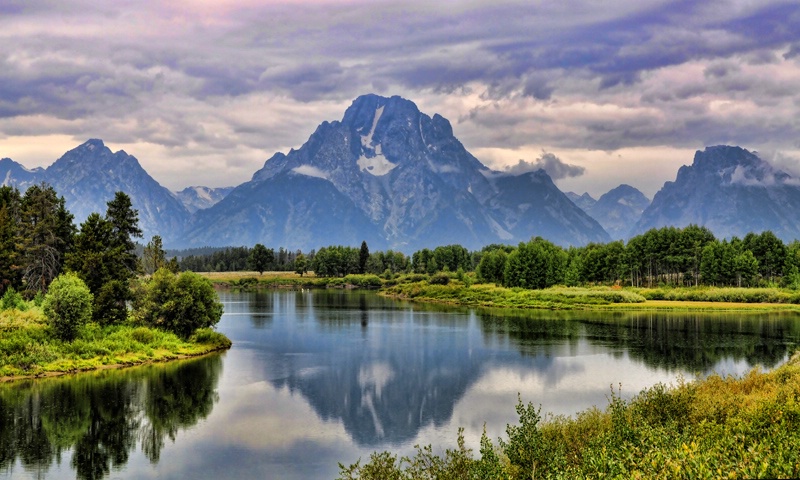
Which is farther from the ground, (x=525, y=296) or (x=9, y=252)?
(x=9, y=252)

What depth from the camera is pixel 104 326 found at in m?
68.8

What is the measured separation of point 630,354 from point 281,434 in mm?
43912

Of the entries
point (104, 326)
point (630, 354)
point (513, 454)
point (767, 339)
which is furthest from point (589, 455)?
point (767, 339)

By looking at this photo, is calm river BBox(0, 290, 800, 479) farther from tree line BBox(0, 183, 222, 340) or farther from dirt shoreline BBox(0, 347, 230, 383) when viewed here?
tree line BBox(0, 183, 222, 340)

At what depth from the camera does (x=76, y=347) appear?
2377 inches

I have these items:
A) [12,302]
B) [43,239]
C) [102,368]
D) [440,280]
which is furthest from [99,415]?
[440,280]

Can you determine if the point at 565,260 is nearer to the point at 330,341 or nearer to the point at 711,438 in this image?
the point at 330,341

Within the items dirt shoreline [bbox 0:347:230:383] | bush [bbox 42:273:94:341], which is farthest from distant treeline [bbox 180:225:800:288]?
bush [bbox 42:273:94:341]

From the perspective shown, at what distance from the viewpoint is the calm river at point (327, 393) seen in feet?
118

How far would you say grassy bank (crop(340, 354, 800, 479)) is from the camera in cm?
1675

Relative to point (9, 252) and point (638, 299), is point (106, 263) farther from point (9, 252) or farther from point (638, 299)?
point (638, 299)

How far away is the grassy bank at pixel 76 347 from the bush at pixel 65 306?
139cm

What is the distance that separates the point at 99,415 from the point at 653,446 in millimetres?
37391

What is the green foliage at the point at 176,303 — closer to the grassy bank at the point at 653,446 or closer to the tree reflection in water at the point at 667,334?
the tree reflection in water at the point at 667,334
